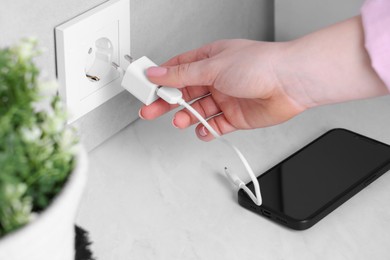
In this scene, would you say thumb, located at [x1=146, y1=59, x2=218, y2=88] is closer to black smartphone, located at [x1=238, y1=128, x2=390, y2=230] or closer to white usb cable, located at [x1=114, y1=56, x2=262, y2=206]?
white usb cable, located at [x1=114, y1=56, x2=262, y2=206]

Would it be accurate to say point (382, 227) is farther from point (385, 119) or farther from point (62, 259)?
point (62, 259)

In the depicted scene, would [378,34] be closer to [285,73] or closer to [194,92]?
[285,73]

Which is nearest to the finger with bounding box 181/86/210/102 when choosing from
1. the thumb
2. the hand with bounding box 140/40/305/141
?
the hand with bounding box 140/40/305/141

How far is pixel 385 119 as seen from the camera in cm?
100

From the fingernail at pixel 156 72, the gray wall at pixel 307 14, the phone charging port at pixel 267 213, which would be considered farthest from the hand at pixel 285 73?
the gray wall at pixel 307 14

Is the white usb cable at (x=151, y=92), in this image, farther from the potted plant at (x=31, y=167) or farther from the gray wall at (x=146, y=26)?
the potted plant at (x=31, y=167)

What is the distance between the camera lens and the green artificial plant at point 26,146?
388 millimetres

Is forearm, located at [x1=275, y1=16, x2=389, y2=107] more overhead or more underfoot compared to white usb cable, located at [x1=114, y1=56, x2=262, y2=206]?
more overhead

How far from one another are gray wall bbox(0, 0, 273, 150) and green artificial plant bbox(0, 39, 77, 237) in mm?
284

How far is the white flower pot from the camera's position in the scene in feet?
1.30

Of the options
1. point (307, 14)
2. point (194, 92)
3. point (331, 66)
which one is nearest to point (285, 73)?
point (331, 66)

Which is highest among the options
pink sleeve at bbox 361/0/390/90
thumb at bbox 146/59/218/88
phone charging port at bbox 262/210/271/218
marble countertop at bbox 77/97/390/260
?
pink sleeve at bbox 361/0/390/90

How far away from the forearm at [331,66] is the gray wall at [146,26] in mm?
205

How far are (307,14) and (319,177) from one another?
344 millimetres
